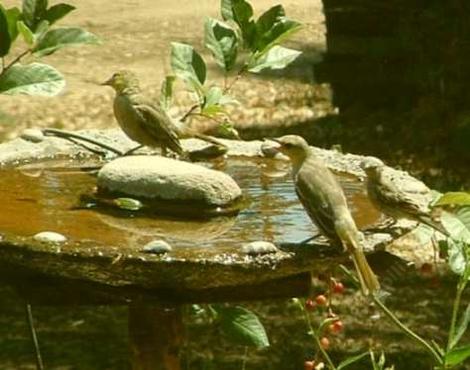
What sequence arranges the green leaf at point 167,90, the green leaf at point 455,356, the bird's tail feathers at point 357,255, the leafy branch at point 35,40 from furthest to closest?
the green leaf at point 167,90 → the bird's tail feathers at point 357,255 → the leafy branch at point 35,40 → the green leaf at point 455,356

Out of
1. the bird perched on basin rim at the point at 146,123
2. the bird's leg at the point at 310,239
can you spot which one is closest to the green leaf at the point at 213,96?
the bird's leg at the point at 310,239

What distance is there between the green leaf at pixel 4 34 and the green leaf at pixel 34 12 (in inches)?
4.8

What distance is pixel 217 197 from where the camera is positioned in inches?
150

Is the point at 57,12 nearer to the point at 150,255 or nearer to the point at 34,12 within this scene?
the point at 34,12

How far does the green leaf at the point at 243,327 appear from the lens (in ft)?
10.8

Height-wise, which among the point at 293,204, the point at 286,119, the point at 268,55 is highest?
the point at 268,55

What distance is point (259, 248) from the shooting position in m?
3.29

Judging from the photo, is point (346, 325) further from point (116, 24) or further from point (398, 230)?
point (116, 24)

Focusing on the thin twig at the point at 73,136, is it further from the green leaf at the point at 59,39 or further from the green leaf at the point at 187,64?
the green leaf at the point at 59,39

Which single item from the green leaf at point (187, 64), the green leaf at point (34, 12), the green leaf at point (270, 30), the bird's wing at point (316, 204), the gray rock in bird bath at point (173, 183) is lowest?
the gray rock in bird bath at point (173, 183)

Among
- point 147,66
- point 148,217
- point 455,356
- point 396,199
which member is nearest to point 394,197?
point 396,199

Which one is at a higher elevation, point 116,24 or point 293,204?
point 293,204

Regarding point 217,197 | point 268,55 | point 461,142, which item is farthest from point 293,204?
point 461,142

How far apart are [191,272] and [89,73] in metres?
8.73
